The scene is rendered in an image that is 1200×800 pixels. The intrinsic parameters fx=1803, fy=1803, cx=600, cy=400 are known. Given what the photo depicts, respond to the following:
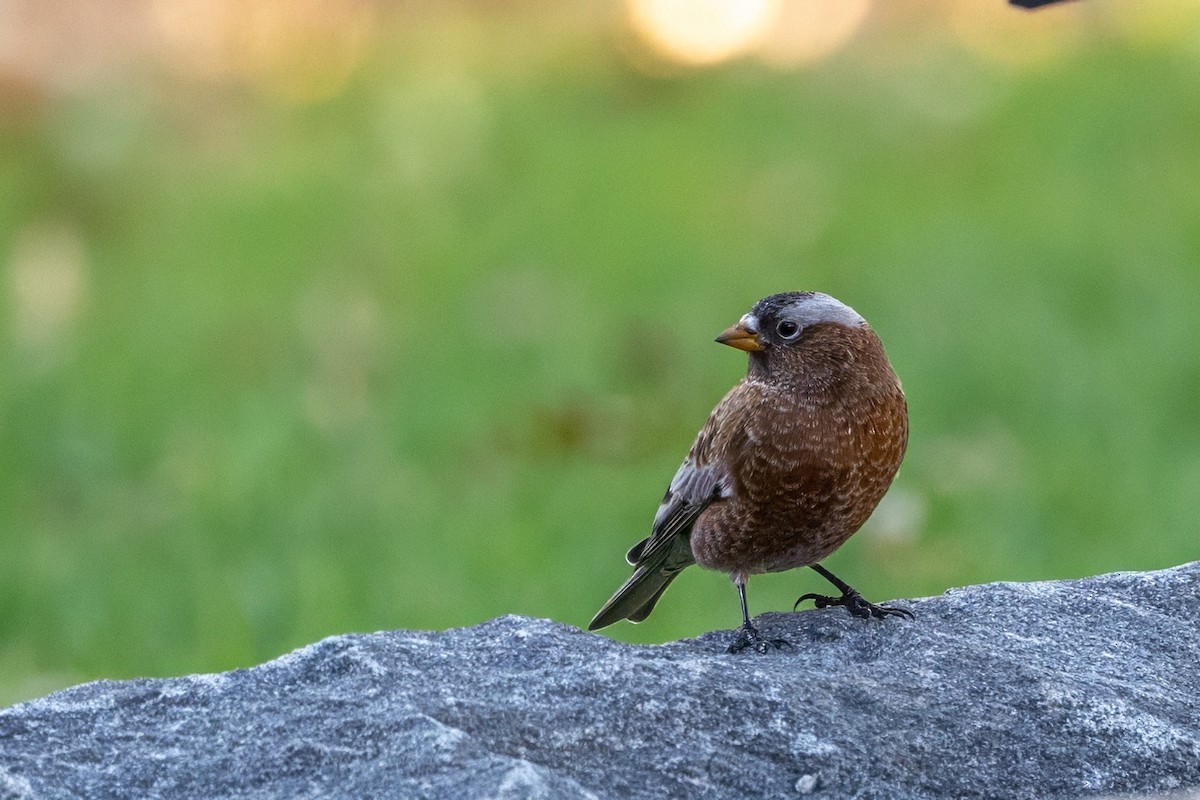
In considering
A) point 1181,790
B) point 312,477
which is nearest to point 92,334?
point 312,477

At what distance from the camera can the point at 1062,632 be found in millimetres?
3270

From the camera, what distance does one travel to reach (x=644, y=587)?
4.01 metres

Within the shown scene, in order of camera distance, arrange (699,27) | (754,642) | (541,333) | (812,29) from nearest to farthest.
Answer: (754,642), (541,333), (699,27), (812,29)

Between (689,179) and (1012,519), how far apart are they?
162 inches

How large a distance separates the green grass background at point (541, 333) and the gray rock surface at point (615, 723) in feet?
6.38

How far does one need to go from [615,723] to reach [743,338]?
107cm

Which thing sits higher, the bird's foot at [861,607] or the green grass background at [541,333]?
the green grass background at [541,333]

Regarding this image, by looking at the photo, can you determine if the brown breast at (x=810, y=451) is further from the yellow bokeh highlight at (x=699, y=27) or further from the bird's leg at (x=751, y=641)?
the yellow bokeh highlight at (x=699, y=27)

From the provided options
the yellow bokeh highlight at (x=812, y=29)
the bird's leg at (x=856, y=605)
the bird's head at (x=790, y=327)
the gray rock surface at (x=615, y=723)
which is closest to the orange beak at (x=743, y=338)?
the bird's head at (x=790, y=327)

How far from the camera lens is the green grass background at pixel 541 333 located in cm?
548

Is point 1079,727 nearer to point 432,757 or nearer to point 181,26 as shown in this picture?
point 432,757

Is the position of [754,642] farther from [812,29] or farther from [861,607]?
[812,29]

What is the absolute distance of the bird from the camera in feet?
11.1

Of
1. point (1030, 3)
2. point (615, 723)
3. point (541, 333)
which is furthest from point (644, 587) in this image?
point (541, 333)
